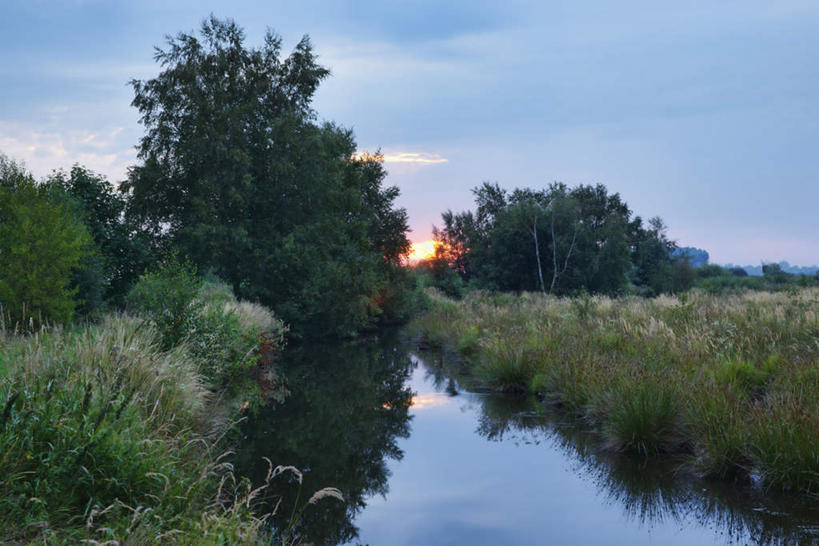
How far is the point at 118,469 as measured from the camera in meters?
5.26

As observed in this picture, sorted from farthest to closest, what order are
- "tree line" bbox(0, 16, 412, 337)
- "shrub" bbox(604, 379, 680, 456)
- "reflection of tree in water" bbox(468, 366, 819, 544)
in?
"tree line" bbox(0, 16, 412, 337), "shrub" bbox(604, 379, 680, 456), "reflection of tree in water" bbox(468, 366, 819, 544)

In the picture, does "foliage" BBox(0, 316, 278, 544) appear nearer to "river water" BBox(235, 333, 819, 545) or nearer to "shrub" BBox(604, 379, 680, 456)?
"river water" BBox(235, 333, 819, 545)

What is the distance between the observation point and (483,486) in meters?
8.05

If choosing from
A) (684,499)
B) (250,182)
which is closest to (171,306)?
(684,499)

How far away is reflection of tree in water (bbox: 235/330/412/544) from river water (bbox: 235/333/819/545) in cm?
3

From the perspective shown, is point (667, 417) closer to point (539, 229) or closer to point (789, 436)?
point (789, 436)

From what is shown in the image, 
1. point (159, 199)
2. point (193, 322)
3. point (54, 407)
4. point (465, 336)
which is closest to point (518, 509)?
point (54, 407)

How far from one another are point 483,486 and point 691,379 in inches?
173

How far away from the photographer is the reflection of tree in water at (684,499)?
20.3 ft

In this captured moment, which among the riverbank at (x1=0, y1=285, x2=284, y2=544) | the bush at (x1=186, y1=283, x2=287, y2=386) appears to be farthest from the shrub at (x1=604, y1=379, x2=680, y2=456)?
the bush at (x1=186, y1=283, x2=287, y2=386)

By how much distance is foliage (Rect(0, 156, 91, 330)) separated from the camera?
51.8ft

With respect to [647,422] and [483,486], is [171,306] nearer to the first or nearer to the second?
[483,486]

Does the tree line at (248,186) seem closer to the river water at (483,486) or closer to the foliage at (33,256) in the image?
the foliage at (33,256)

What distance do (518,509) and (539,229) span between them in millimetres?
45678
